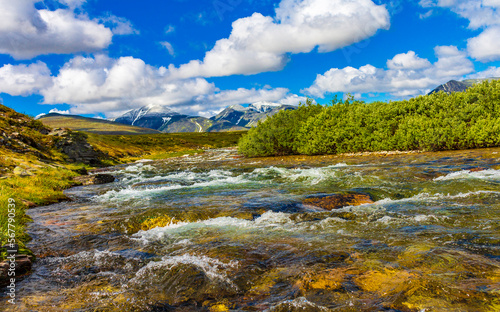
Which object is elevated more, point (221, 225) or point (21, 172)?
point (21, 172)

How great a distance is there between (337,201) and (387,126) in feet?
132

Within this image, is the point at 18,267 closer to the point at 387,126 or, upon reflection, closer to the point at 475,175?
the point at 475,175

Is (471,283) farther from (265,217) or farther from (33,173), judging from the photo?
(33,173)

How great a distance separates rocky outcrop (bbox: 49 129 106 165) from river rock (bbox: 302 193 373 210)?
1848 inches

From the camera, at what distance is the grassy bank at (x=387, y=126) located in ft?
132

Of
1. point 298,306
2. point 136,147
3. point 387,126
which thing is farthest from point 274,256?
point 136,147

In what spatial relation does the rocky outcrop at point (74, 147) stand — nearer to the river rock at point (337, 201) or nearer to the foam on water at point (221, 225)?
the foam on water at point (221, 225)

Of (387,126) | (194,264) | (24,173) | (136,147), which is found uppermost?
(136,147)

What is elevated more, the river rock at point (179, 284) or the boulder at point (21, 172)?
the boulder at point (21, 172)

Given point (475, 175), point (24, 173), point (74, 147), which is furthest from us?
point (74, 147)

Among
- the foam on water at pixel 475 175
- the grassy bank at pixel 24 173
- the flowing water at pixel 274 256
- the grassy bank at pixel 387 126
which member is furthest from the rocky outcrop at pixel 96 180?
the grassy bank at pixel 387 126

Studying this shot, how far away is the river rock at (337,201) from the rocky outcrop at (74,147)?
154ft

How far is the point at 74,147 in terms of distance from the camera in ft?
165

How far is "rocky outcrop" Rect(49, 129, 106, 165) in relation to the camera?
4832cm
